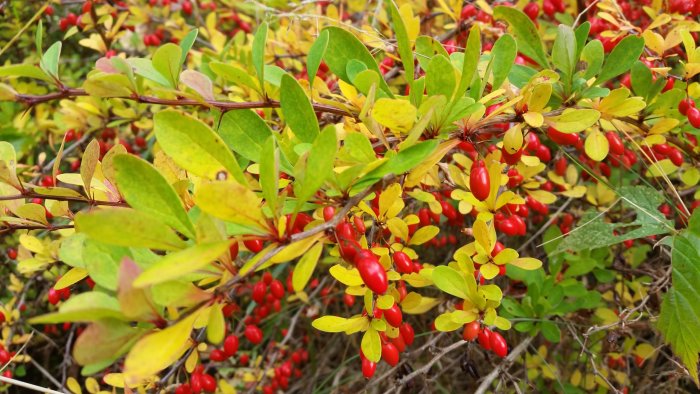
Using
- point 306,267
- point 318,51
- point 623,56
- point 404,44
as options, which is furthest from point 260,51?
point 623,56

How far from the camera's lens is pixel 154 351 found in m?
0.47

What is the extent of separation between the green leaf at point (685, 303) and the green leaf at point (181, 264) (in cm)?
89

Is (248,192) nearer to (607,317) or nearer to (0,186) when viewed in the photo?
(0,186)

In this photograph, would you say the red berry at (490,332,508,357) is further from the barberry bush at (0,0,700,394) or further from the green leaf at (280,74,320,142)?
the green leaf at (280,74,320,142)

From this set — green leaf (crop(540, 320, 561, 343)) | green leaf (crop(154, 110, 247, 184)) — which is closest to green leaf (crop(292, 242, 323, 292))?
green leaf (crop(154, 110, 247, 184))

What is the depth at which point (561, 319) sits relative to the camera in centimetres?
145

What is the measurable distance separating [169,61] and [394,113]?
1.09 feet

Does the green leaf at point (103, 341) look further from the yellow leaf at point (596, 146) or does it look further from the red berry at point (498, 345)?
the yellow leaf at point (596, 146)

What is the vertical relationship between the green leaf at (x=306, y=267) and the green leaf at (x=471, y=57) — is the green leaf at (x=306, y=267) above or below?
below

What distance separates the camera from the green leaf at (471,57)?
70 cm

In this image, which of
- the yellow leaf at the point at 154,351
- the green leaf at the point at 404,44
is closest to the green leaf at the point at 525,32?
the green leaf at the point at 404,44

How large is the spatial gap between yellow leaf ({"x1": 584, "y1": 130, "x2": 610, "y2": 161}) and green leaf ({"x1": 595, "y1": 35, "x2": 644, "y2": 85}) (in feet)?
0.38

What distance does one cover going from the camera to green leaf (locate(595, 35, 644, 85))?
2.90 ft

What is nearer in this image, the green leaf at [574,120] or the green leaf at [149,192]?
the green leaf at [149,192]
